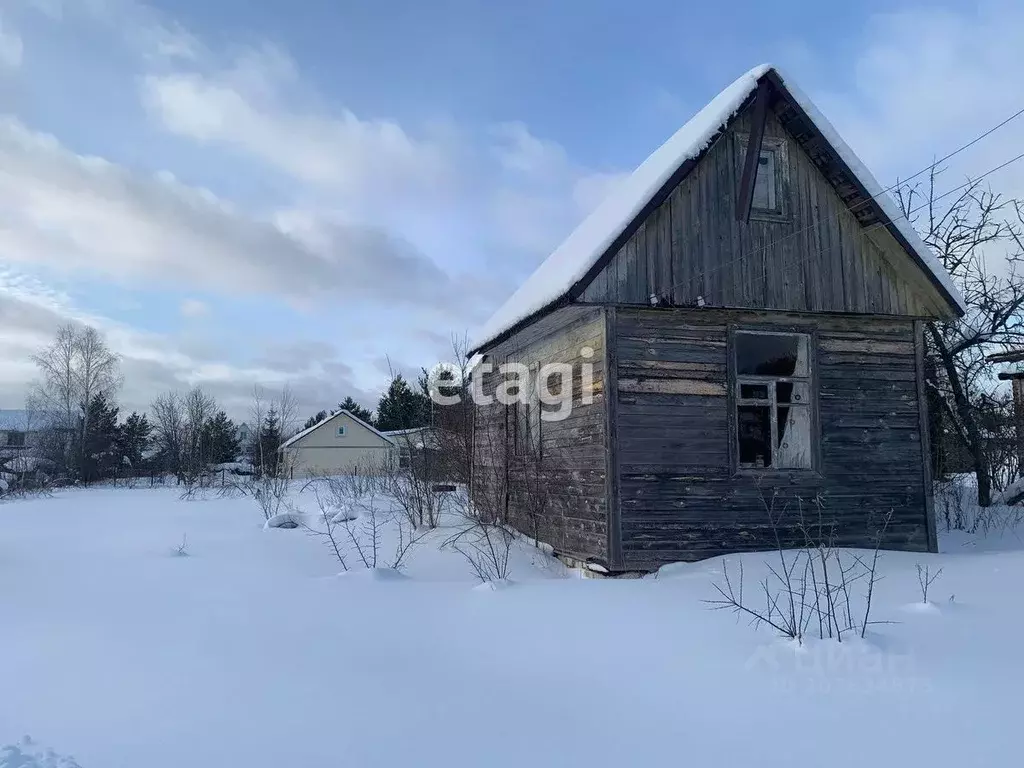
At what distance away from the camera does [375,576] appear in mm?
7340

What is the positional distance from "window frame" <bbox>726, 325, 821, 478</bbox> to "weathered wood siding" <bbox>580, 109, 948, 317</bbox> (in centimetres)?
34

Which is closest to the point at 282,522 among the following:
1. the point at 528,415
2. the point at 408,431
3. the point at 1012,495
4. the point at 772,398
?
the point at 528,415

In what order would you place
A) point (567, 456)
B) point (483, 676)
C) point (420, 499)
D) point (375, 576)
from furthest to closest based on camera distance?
point (420, 499), point (567, 456), point (375, 576), point (483, 676)

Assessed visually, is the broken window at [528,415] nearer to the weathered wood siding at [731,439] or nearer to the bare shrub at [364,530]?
the bare shrub at [364,530]

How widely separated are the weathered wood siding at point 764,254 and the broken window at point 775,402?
2.35 feet

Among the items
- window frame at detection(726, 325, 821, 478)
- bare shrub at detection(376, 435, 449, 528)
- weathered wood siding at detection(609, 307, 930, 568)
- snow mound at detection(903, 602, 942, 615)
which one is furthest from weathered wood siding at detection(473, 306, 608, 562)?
snow mound at detection(903, 602, 942, 615)

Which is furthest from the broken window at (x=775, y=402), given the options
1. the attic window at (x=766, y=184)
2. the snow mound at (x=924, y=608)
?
the snow mound at (x=924, y=608)

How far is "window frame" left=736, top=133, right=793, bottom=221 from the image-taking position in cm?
962

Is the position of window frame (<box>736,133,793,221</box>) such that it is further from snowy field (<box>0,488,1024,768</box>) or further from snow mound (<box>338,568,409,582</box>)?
snow mound (<box>338,568,409,582</box>)

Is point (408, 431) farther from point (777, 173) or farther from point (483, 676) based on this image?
point (483, 676)

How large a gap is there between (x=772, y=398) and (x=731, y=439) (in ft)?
2.93

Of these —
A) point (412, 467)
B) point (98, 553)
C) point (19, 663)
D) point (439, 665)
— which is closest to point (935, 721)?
point (439, 665)

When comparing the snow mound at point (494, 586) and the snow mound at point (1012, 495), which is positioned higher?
the snow mound at point (1012, 495)

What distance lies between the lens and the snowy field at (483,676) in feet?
11.6
